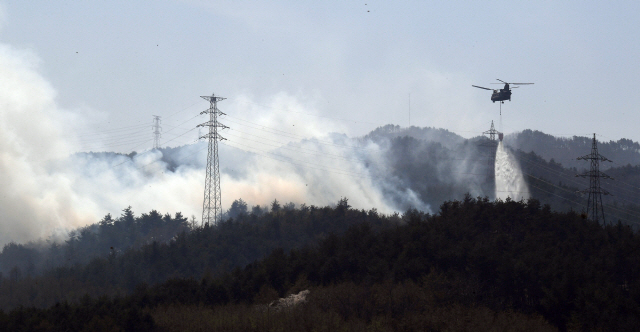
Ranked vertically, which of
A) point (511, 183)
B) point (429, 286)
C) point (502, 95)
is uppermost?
point (502, 95)

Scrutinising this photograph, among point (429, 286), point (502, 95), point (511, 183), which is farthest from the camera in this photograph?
point (511, 183)

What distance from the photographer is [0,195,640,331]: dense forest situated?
47531 mm

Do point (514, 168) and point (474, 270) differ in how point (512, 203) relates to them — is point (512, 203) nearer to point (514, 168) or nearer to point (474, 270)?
point (474, 270)

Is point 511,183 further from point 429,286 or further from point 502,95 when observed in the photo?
point 429,286

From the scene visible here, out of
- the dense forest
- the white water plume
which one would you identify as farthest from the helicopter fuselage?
the white water plume

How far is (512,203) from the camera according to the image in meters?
85.2

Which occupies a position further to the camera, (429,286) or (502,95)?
(502,95)

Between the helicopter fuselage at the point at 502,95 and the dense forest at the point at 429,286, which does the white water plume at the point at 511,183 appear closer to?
the helicopter fuselage at the point at 502,95

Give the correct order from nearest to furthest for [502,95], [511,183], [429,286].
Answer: [429,286] < [502,95] < [511,183]

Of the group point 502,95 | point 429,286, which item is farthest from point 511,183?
point 429,286

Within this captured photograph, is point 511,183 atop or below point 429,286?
atop

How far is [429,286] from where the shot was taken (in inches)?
2266

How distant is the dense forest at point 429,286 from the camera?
47.5 metres

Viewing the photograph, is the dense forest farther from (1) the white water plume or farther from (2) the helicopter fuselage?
(1) the white water plume
